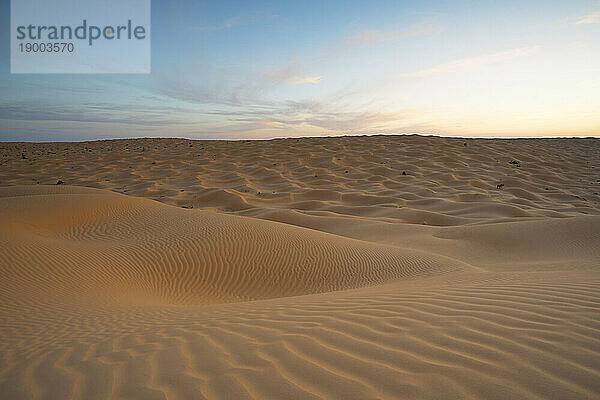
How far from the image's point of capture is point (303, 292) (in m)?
5.42

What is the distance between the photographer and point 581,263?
546 centimetres

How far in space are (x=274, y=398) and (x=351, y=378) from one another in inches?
17.3

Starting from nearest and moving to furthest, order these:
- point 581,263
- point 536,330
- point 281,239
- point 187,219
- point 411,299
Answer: point 536,330
point 411,299
point 581,263
point 281,239
point 187,219

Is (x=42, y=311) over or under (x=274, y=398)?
under

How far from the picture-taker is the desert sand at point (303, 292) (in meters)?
2.09

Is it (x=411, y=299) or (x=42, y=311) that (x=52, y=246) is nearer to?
(x=42, y=311)

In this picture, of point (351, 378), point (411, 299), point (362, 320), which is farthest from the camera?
point (411, 299)

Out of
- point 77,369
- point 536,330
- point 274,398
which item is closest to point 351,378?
point 274,398

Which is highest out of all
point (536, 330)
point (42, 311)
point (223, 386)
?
point (536, 330)

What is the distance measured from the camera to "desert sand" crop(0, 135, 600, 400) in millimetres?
2090

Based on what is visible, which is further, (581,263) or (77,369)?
(581,263)

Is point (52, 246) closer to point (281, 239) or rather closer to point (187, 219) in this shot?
point (187, 219)

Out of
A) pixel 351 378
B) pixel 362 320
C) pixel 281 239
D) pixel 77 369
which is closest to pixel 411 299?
pixel 362 320

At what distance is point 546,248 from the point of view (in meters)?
7.09
